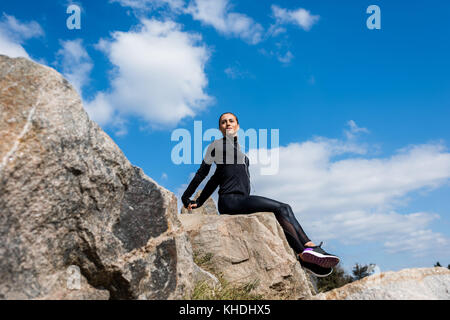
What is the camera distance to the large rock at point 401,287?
482 cm

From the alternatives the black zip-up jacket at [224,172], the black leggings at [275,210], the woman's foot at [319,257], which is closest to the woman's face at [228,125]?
the black zip-up jacket at [224,172]

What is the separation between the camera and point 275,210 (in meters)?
7.75

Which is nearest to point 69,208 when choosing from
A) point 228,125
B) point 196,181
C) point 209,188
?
point 196,181

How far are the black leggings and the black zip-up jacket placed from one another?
18cm

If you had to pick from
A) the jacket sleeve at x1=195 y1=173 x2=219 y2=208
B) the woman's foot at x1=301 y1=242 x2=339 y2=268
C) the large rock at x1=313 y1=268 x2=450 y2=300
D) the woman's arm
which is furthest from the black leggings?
the large rock at x1=313 y1=268 x2=450 y2=300

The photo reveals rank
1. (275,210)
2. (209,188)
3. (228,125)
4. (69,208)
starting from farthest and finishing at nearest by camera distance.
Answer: (228,125) < (209,188) < (275,210) < (69,208)

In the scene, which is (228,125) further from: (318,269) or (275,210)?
(318,269)

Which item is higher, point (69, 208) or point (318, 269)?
point (69, 208)

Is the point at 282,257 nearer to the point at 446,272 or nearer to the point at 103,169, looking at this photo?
the point at 446,272

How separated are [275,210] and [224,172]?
1.31m

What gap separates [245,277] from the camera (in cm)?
712

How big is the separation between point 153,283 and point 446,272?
13.0ft

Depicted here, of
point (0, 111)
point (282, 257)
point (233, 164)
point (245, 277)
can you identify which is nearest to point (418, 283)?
point (282, 257)

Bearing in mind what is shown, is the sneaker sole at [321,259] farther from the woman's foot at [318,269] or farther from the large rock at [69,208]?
the large rock at [69,208]
